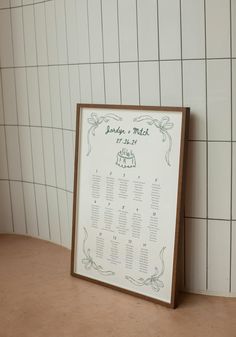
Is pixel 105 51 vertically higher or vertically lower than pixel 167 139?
higher

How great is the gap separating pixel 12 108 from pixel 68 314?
119cm

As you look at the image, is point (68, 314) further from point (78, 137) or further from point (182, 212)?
point (78, 137)

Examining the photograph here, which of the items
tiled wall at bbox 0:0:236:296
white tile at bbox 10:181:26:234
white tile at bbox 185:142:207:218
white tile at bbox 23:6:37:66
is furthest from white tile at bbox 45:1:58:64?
white tile at bbox 185:142:207:218

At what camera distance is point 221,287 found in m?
2.00

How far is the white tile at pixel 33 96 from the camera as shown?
2512 mm

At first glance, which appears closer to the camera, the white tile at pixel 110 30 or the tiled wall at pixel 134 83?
the tiled wall at pixel 134 83

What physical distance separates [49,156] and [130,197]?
0.65 m

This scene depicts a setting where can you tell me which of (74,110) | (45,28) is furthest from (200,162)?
(45,28)

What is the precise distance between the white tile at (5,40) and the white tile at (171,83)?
0.98 meters

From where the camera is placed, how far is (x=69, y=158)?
2414 millimetres

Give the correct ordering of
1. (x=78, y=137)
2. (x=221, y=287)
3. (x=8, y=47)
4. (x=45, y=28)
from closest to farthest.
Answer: (x=221, y=287)
(x=78, y=137)
(x=45, y=28)
(x=8, y=47)

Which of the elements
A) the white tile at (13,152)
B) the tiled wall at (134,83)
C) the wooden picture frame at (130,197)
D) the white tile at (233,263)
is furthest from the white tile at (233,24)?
the white tile at (13,152)

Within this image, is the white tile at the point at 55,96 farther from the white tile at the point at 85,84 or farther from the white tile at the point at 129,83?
the white tile at the point at 129,83

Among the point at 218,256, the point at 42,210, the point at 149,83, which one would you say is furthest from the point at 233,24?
the point at 42,210
